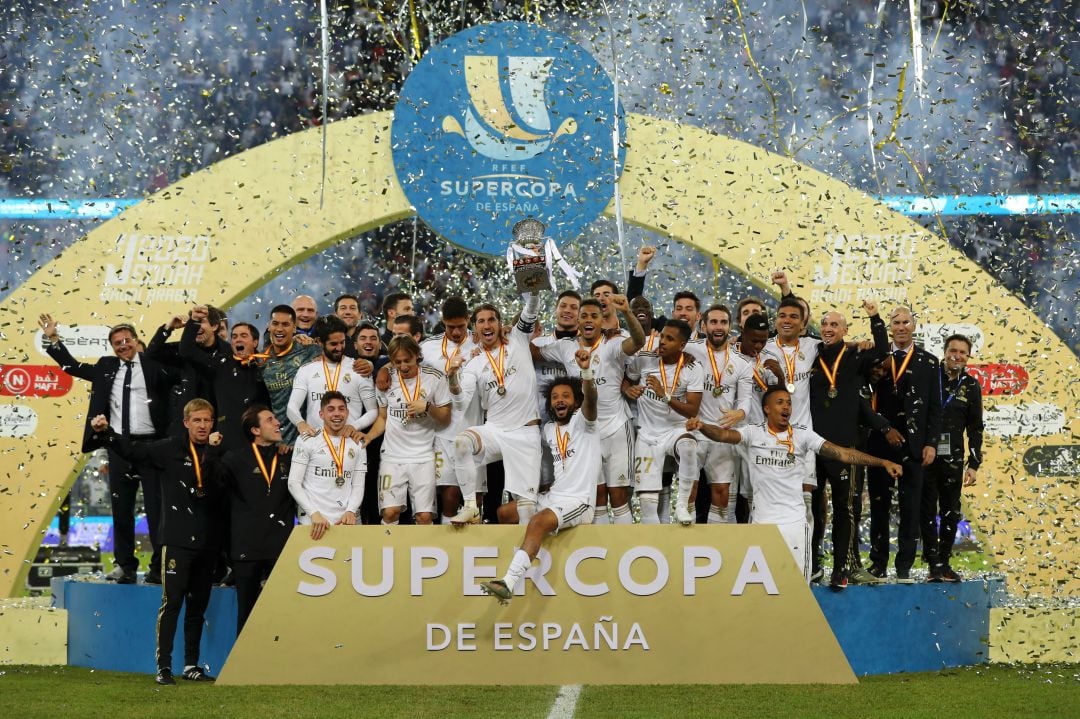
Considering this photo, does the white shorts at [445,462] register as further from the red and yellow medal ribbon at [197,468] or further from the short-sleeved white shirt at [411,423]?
the red and yellow medal ribbon at [197,468]

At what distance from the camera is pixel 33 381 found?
11.5 metres

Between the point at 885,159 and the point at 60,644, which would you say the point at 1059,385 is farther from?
the point at 885,159

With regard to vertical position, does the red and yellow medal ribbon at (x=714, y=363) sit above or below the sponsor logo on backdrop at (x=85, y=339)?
below

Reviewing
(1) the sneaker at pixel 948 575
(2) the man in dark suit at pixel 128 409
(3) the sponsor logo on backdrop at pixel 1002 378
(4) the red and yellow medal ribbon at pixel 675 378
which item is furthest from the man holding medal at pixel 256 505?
(3) the sponsor logo on backdrop at pixel 1002 378

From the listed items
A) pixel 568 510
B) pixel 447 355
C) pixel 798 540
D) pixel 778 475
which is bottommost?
pixel 798 540

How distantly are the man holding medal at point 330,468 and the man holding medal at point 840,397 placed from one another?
113 inches

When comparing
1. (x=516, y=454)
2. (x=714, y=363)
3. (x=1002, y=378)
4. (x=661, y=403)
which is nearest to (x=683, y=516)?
(x=661, y=403)

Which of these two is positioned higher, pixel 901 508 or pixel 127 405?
pixel 127 405

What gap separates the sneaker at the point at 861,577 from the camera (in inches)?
333

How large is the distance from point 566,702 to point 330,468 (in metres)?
1.98

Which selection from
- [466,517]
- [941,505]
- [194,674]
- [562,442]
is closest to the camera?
[466,517]

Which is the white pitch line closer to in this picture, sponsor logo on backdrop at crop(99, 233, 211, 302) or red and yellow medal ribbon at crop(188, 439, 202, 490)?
red and yellow medal ribbon at crop(188, 439, 202, 490)

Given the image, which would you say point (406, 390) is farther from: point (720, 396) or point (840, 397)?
point (840, 397)

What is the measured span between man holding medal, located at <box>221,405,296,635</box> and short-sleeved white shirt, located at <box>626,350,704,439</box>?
2183 millimetres
